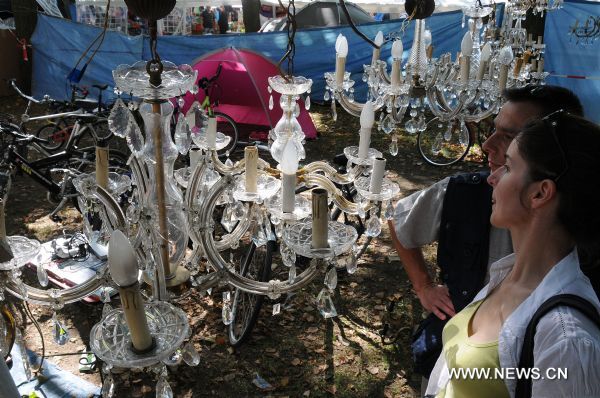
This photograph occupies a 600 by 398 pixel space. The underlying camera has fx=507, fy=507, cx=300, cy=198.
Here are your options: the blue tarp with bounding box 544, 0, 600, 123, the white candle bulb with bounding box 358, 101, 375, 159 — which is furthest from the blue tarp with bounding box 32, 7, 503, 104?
the white candle bulb with bounding box 358, 101, 375, 159

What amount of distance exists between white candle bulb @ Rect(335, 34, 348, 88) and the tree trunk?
420 inches

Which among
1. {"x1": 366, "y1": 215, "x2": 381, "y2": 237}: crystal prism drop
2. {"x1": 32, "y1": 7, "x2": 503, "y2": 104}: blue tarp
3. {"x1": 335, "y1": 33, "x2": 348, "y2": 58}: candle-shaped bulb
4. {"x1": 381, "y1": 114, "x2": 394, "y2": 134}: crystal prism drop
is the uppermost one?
{"x1": 335, "y1": 33, "x2": 348, "y2": 58}: candle-shaped bulb

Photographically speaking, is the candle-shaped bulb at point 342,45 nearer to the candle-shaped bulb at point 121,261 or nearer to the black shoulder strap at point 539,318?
the black shoulder strap at point 539,318

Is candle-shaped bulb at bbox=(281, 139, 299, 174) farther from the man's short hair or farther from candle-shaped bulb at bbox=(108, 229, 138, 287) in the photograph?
the man's short hair

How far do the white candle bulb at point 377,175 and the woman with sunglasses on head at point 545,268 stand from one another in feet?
1.26

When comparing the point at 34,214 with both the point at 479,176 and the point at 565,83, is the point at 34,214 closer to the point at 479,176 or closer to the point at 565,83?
the point at 479,176

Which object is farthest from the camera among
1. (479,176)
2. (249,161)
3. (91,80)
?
(91,80)

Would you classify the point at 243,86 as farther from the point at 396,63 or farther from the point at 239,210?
the point at 239,210

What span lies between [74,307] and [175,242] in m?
3.53

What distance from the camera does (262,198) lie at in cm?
186

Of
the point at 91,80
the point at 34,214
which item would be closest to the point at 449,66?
the point at 34,214

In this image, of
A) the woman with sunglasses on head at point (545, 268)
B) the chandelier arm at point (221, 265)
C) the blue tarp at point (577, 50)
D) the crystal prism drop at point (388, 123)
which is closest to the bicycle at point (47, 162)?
the crystal prism drop at point (388, 123)

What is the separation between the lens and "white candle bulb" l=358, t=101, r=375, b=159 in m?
1.94

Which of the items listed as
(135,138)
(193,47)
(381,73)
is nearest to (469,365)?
(135,138)
